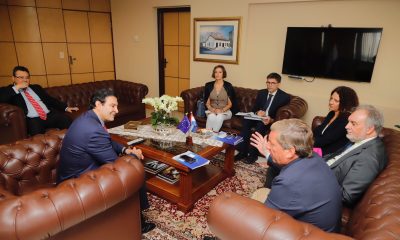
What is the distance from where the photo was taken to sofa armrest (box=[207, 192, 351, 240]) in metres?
1.07

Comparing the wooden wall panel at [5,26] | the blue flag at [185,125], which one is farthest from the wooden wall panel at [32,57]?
the blue flag at [185,125]

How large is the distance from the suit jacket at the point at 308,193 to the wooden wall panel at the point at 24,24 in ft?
17.7

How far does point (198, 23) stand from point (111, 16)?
2443 mm

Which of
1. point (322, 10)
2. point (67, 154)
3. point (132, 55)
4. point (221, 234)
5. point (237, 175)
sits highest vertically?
point (322, 10)

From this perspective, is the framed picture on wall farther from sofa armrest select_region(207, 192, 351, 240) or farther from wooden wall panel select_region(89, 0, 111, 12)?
sofa armrest select_region(207, 192, 351, 240)

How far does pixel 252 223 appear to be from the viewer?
1142mm

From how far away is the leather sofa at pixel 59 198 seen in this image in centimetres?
115

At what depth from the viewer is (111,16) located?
5.95 m

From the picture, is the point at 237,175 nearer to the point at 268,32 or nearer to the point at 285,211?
the point at 285,211

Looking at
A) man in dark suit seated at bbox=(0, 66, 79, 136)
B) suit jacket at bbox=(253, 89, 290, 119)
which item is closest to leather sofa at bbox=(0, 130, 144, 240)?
man in dark suit seated at bbox=(0, 66, 79, 136)

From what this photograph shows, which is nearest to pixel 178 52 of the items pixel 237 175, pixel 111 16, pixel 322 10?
pixel 111 16

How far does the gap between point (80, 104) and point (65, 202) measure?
3770mm

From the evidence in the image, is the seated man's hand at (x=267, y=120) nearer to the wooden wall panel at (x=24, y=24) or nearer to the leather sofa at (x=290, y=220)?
the leather sofa at (x=290, y=220)

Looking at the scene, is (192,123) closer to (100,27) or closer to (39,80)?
(39,80)
